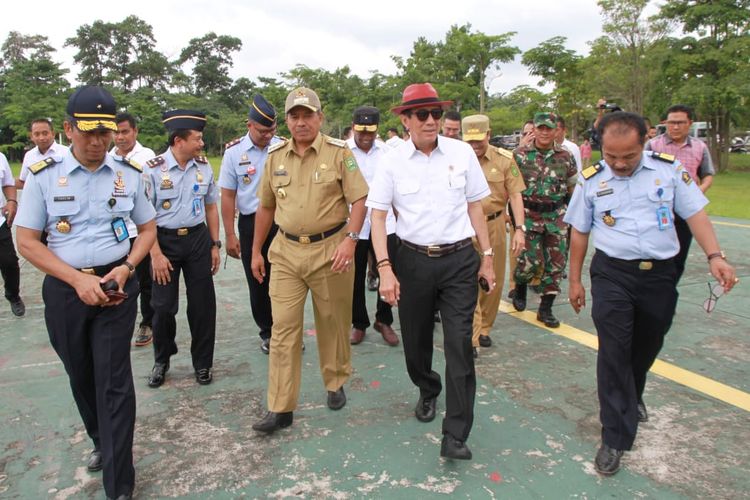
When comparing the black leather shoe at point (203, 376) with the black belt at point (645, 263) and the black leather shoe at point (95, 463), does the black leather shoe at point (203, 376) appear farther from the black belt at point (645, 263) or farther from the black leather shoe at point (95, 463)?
the black belt at point (645, 263)

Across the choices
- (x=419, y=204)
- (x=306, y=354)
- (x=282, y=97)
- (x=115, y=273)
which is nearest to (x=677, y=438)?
(x=419, y=204)

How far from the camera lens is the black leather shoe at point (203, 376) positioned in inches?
149

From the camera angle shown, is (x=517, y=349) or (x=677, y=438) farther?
(x=517, y=349)

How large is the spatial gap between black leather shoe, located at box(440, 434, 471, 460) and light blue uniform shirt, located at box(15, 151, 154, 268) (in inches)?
72.4

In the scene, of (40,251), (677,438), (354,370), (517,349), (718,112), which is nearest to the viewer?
(40,251)

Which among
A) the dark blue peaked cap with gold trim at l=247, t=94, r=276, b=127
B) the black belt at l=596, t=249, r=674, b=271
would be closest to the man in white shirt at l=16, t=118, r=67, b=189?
the dark blue peaked cap with gold trim at l=247, t=94, r=276, b=127

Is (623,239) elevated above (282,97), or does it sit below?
below

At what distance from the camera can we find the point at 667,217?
272 centimetres

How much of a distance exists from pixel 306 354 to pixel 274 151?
171 centimetres

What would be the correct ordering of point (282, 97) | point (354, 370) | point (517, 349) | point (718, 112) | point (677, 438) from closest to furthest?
point (677, 438) < point (354, 370) < point (517, 349) < point (718, 112) < point (282, 97)

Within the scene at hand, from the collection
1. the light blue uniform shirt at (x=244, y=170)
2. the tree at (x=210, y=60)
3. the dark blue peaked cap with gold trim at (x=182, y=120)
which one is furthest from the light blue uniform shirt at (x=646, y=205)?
the tree at (x=210, y=60)

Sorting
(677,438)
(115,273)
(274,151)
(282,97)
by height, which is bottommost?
(677,438)

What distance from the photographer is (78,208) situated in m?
2.48

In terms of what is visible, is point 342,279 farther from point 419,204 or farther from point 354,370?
point 354,370
